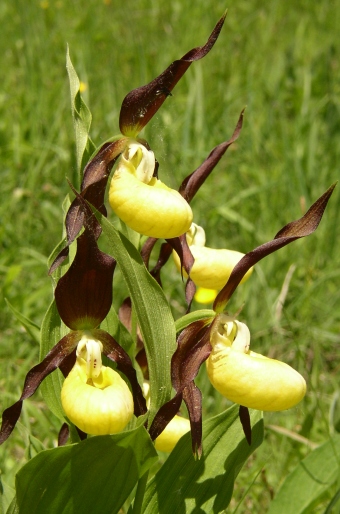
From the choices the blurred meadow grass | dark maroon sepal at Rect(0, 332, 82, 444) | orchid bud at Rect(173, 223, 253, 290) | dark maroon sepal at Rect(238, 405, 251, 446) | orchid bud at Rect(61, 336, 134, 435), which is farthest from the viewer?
the blurred meadow grass

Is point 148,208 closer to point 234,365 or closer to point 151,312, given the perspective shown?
point 151,312

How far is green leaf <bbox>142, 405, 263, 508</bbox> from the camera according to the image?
1.33 meters

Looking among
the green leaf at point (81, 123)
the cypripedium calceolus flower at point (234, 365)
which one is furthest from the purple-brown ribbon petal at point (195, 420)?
the green leaf at point (81, 123)

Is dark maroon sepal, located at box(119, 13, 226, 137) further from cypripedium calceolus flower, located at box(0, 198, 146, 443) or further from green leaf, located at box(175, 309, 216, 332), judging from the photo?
green leaf, located at box(175, 309, 216, 332)

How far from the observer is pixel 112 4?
4.34 meters

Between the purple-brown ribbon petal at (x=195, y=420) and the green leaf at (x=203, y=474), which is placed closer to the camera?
the purple-brown ribbon petal at (x=195, y=420)

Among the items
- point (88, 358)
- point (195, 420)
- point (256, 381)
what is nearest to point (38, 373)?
point (88, 358)

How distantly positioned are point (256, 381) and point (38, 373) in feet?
1.41

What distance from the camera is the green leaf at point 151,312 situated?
112 cm

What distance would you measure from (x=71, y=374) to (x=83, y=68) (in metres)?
2.23

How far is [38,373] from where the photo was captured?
1213 millimetres

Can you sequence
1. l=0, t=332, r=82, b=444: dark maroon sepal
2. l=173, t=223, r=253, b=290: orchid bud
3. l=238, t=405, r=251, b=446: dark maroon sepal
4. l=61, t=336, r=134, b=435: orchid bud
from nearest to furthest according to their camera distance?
1. l=61, t=336, r=134, b=435: orchid bud
2. l=0, t=332, r=82, b=444: dark maroon sepal
3. l=238, t=405, r=251, b=446: dark maroon sepal
4. l=173, t=223, r=253, b=290: orchid bud

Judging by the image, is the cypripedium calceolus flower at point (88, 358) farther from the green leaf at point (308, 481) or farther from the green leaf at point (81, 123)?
the green leaf at point (308, 481)

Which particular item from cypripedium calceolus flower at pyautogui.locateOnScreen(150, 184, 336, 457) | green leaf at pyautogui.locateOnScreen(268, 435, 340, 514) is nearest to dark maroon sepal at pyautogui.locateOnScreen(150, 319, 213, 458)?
cypripedium calceolus flower at pyautogui.locateOnScreen(150, 184, 336, 457)
